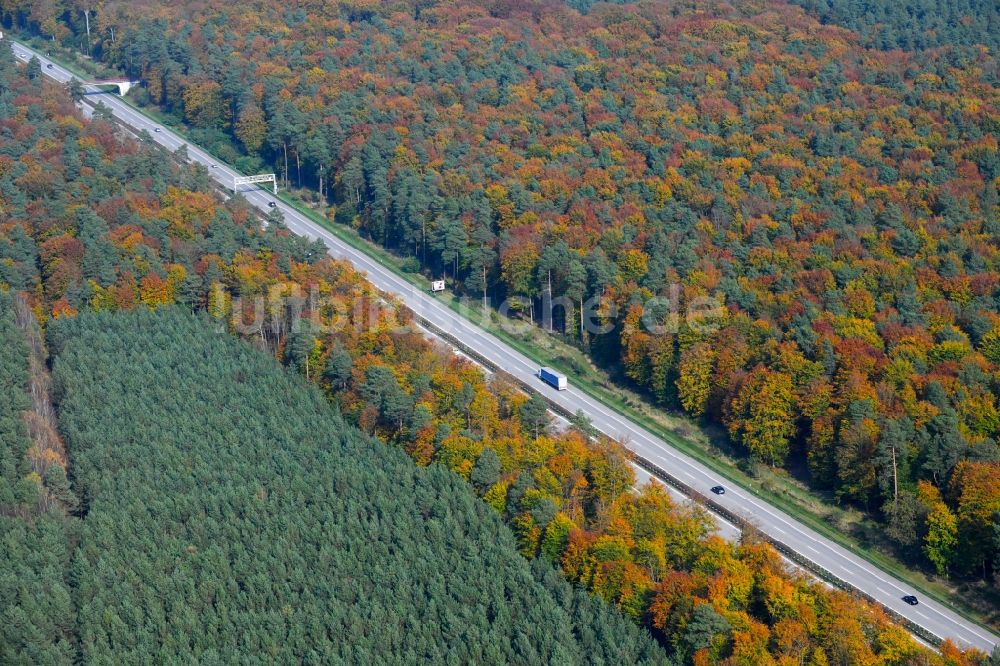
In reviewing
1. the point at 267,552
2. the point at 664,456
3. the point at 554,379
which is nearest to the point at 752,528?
the point at 664,456

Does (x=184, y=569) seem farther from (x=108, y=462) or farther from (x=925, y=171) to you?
(x=925, y=171)

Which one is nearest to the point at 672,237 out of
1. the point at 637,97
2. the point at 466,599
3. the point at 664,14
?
the point at 637,97

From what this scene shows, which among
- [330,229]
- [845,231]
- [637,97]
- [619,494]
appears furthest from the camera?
[637,97]

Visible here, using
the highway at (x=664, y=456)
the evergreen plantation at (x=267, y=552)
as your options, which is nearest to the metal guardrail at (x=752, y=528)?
the highway at (x=664, y=456)

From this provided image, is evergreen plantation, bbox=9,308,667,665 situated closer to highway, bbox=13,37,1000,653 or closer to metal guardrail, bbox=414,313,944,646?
metal guardrail, bbox=414,313,944,646

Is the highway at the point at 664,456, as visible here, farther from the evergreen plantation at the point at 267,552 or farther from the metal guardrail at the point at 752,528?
the evergreen plantation at the point at 267,552

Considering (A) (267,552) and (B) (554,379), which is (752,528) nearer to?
(B) (554,379)
